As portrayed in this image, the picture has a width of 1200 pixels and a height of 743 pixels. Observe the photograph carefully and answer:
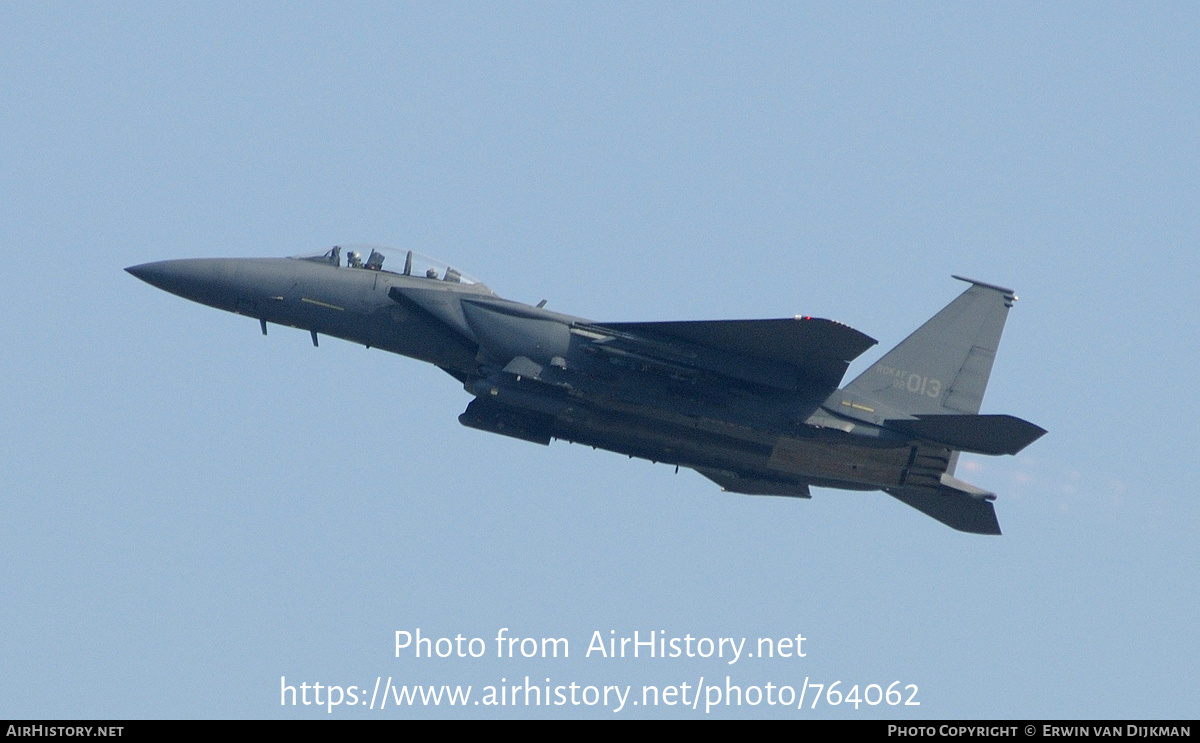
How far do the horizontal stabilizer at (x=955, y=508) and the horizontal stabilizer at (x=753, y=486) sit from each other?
1.48 metres

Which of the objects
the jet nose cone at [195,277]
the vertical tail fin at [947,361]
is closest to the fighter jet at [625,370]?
the jet nose cone at [195,277]

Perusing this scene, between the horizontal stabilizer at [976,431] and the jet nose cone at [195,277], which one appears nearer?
the horizontal stabilizer at [976,431]

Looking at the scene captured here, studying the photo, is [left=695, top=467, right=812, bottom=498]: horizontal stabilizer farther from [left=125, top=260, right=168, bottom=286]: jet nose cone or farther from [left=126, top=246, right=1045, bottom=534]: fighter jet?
[left=125, top=260, right=168, bottom=286]: jet nose cone

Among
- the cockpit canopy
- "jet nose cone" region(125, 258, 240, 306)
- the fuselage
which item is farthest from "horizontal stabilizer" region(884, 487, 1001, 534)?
"jet nose cone" region(125, 258, 240, 306)

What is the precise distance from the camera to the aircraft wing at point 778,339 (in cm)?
2142

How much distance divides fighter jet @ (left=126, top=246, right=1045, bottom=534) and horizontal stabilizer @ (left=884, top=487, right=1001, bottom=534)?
1.82 feet

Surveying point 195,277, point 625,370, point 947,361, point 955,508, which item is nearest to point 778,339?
point 625,370

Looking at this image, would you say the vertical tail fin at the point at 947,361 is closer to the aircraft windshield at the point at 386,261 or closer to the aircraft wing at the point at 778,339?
the aircraft wing at the point at 778,339

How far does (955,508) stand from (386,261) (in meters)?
9.96

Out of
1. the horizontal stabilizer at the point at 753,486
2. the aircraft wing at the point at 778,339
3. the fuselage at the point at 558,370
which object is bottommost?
the horizontal stabilizer at the point at 753,486

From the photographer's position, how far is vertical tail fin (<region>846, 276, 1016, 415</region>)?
23.9 metres

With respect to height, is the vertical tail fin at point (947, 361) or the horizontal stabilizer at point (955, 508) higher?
the vertical tail fin at point (947, 361)

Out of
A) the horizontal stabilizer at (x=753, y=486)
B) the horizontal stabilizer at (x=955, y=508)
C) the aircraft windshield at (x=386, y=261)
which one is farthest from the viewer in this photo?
the horizontal stabilizer at (x=753, y=486)

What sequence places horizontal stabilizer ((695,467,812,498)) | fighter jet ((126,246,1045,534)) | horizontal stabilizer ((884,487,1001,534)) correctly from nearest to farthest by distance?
fighter jet ((126,246,1045,534))
horizontal stabilizer ((884,487,1001,534))
horizontal stabilizer ((695,467,812,498))
